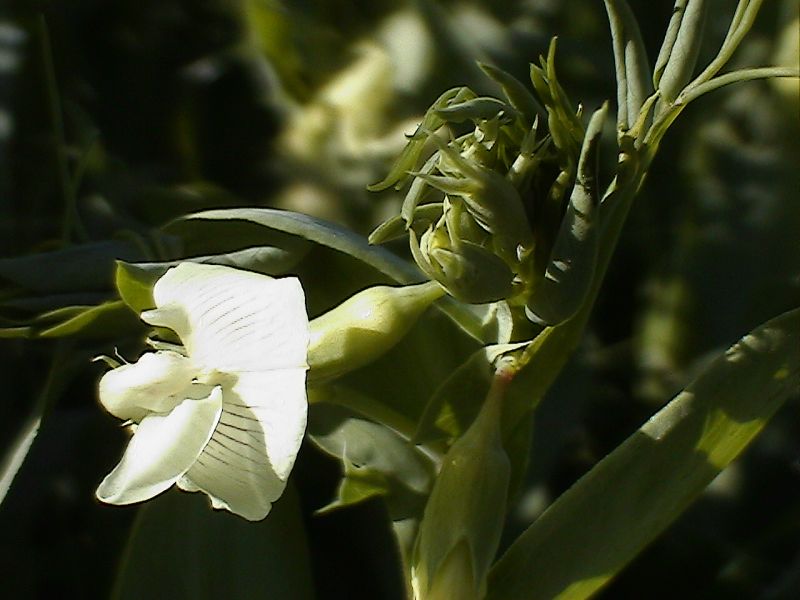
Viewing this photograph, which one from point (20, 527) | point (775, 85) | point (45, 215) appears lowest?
point (20, 527)

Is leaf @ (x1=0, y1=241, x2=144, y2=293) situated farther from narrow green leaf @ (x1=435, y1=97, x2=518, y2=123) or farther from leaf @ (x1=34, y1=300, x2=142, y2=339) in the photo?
narrow green leaf @ (x1=435, y1=97, x2=518, y2=123)

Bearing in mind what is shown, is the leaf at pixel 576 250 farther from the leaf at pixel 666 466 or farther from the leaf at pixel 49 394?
the leaf at pixel 49 394

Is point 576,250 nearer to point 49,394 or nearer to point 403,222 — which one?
point 403,222

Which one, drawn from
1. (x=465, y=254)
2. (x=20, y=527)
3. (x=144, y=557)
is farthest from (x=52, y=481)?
(x=465, y=254)

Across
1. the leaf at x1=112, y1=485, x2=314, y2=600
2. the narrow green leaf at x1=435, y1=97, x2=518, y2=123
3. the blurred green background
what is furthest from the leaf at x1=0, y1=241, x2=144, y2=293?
the narrow green leaf at x1=435, y1=97, x2=518, y2=123

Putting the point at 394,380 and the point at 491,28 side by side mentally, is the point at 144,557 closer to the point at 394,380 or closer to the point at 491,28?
the point at 394,380
